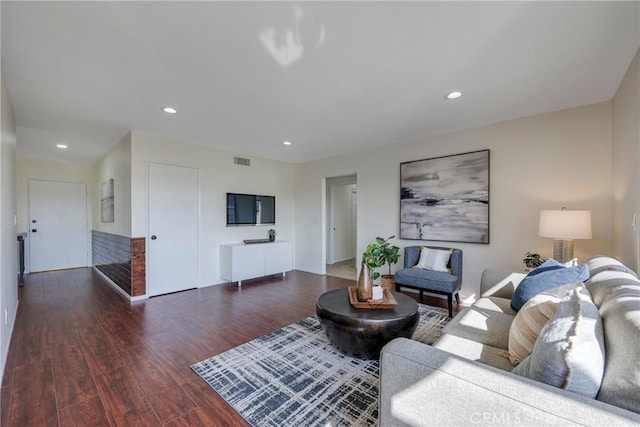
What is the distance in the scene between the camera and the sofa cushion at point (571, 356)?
0.88 metres

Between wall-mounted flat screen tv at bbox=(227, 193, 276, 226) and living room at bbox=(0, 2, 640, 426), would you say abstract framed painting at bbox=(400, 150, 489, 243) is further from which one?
wall-mounted flat screen tv at bbox=(227, 193, 276, 226)

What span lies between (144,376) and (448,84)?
352cm

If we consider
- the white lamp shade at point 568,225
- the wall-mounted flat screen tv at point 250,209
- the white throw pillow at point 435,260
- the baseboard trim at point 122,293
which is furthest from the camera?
the wall-mounted flat screen tv at point 250,209

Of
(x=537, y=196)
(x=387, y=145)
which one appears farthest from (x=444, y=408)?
(x=387, y=145)

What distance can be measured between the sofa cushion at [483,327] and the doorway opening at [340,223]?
14.8 feet

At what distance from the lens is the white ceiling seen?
64.2 inches

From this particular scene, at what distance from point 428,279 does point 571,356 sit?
253cm

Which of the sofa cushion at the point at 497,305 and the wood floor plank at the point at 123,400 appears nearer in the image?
the wood floor plank at the point at 123,400

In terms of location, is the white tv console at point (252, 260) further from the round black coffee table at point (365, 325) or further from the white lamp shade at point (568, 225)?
the white lamp shade at point (568, 225)

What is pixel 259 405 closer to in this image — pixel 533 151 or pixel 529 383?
pixel 529 383

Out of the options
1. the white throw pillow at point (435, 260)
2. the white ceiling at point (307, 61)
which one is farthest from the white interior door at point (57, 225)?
the white throw pillow at point (435, 260)

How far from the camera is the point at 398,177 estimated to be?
4445 millimetres

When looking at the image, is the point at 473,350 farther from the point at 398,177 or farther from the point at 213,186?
the point at 213,186

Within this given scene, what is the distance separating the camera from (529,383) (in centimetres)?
91
